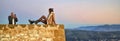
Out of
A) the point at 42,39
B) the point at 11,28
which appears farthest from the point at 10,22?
the point at 42,39

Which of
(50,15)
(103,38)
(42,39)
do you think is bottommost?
(103,38)

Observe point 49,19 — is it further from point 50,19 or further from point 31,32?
point 31,32

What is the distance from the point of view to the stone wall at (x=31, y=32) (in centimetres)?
1163

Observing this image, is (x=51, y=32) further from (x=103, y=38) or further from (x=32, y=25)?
(x=103, y=38)

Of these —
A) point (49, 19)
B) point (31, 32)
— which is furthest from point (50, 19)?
point (31, 32)

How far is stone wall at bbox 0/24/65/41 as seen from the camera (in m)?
11.6

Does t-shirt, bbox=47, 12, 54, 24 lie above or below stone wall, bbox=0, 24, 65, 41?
above

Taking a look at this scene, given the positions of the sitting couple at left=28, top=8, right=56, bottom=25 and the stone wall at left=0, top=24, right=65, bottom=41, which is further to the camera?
the sitting couple at left=28, top=8, right=56, bottom=25

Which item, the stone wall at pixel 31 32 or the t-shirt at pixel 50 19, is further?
the t-shirt at pixel 50 19

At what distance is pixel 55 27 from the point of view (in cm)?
1223

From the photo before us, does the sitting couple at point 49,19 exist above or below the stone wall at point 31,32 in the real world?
above

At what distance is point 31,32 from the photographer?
11.9m

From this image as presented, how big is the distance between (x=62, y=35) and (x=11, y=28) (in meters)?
1.86

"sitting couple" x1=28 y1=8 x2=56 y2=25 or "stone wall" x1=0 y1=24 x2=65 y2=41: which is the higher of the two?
"sitting couple" x1=28 y1=8 x2=56 y2=25
